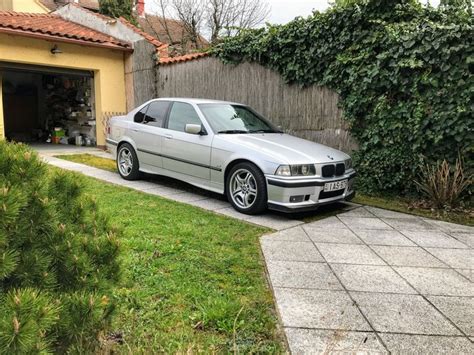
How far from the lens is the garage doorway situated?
42.8 feet

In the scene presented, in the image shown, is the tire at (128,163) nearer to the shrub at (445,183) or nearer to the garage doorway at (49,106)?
the shrub at (445,183)

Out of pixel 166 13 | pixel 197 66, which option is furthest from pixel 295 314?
pixel 166 13

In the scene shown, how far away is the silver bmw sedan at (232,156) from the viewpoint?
520 centimetres

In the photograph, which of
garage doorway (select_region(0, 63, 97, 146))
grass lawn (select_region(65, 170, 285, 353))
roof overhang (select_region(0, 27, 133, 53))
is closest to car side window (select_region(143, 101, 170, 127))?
grass lawn (select_region(65, 170, 285, 353))

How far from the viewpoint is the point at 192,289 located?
308cm

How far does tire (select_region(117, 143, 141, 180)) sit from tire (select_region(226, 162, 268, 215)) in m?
2.28

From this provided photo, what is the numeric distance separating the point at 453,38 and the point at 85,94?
11.1 meters

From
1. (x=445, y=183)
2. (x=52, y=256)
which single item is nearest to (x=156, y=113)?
(x=445, y=183)

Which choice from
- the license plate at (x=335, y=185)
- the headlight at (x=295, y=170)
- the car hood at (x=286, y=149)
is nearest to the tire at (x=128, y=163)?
the car hood at (x=286, y=149)

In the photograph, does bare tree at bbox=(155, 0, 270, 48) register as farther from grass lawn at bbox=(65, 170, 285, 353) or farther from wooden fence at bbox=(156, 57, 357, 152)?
grass lawn at bbox=(65, 170, 285, 353)

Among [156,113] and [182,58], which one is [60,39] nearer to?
[182,58]

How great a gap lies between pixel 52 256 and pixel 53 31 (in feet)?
34.4

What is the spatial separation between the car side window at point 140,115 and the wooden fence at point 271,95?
2.56 m

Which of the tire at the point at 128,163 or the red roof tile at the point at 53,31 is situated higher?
the red roof tile at the point at 53,31
